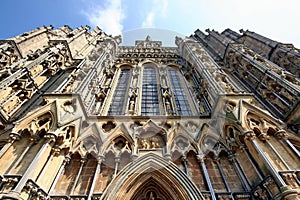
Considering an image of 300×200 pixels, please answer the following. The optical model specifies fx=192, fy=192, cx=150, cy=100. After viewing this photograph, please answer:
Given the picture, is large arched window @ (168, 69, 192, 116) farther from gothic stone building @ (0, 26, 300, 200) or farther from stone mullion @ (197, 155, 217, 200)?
stone mullion @ (197, 155, 217, 200)

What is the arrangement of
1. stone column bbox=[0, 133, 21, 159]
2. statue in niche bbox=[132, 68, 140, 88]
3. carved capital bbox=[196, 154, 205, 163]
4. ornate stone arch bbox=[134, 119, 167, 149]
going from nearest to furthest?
Result: stone column bbox=[0, 133, 21, 159] → carved capital bbox=[196, 154, 205, 163] → ornate stone arch bbox=[134, 119, 167, 149] → statue in niche bbox=[132, 68, 140, 88]

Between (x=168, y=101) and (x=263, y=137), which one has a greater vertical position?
(x=168, y=101)

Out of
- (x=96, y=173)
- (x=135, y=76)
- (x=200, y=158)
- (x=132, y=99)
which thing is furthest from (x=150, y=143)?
(x=135, y=76)

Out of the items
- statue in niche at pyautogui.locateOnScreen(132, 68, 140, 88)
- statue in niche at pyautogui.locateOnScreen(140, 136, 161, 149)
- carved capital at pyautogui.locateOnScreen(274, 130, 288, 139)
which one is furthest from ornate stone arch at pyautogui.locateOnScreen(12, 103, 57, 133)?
carved capital at pyautogui.locateOnScreen(274, 130, 288, 139)

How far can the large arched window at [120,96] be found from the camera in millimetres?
8770

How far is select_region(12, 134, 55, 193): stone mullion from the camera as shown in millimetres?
4023

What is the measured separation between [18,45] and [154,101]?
8834mm

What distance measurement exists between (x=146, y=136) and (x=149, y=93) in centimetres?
390

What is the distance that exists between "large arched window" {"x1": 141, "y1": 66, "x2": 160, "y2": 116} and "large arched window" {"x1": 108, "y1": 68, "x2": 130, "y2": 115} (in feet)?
3.23

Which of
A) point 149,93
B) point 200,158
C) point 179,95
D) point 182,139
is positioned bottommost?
point 200,158

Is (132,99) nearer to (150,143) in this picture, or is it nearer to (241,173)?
(150,143)

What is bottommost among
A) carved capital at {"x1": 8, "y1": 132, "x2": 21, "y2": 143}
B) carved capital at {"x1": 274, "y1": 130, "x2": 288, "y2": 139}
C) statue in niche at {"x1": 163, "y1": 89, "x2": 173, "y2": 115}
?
carved capital at {"x1": 8, "y1": 132, "x2": 21, "y2": 143}

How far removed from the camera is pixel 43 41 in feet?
50.0

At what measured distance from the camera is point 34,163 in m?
4.52
